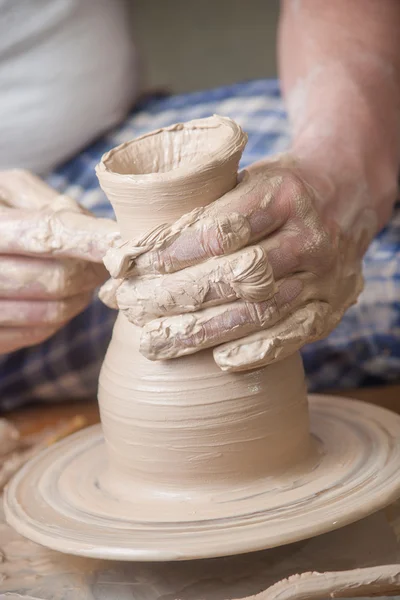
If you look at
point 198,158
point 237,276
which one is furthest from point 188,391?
point 198,158

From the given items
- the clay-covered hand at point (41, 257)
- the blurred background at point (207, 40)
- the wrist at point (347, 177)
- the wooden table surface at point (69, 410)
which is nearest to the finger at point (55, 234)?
the clay-covered hand at point (41, 257)

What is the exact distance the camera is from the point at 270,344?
3.91 ft

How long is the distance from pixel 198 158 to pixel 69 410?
1240 mm

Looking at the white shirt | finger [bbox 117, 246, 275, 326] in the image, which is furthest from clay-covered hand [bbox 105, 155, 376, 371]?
the white shirt

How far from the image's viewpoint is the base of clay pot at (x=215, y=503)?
1.12 metres

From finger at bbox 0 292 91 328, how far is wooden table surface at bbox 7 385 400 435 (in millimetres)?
495

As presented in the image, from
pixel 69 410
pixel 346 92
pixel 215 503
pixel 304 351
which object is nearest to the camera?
pixel 215 503

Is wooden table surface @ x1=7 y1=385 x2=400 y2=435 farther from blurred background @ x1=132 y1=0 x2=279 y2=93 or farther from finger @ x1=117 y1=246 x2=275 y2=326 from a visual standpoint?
blurred background @ x1=132 y1=0 x2=279 y2=93

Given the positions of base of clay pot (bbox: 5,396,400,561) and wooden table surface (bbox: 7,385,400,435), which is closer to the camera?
base of clay pot (bbox: 5,396,400,561)

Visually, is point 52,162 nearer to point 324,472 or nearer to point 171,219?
point 171,219

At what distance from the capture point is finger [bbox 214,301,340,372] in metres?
1.19

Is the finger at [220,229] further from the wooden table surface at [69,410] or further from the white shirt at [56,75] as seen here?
the white shirt at [56,75]

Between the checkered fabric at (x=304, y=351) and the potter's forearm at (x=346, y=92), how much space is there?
230 millimetres

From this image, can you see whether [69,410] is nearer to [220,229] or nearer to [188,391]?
[188,391]
